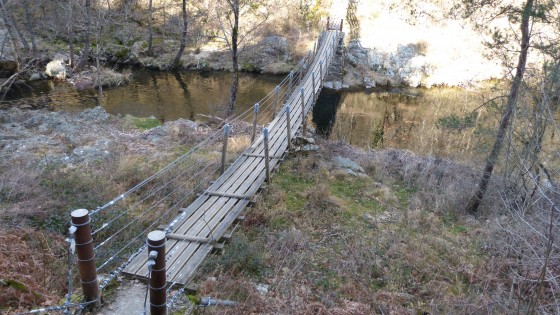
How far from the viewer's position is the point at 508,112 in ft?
27.9

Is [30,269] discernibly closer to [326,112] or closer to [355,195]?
[355,195]

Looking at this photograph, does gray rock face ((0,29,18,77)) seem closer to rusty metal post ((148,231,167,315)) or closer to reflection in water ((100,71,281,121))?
reflection in water ((100,71,281,121))

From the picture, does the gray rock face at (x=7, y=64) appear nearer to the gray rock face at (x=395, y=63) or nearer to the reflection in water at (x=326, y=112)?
the reflection in water at (x=326, y=112)

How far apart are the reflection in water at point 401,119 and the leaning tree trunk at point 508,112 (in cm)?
327

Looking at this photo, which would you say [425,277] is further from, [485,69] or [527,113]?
[485,69]

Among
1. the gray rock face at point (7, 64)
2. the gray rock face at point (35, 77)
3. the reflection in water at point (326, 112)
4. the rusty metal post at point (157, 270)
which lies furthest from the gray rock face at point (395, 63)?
the rusty metal post at point (157, 270)

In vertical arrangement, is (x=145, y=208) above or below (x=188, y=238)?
below

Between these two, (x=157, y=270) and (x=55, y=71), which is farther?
(x=55, y=71)

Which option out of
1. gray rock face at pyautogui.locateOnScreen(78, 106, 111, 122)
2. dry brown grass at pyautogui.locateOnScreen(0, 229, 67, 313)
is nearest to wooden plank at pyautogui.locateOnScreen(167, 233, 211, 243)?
dry brown grass at pyautogui.locateOnScreen(0, 229, 67, 313)

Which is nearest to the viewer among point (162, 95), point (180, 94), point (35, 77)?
point (162, 95)

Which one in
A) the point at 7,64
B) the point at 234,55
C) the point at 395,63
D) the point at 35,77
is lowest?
the point at 35,77

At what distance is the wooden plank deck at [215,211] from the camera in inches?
194

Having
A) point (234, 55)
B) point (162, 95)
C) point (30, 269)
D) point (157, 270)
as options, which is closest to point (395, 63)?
point (234, 55)

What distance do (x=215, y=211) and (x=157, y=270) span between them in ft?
9.58
